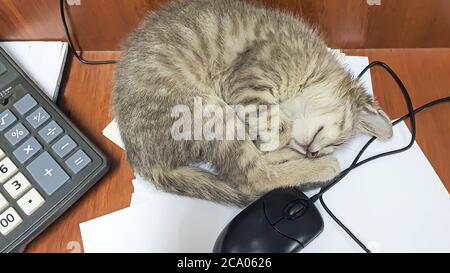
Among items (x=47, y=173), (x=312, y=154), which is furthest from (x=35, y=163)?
(x=312, y=154)

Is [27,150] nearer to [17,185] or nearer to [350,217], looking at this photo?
[17,185]

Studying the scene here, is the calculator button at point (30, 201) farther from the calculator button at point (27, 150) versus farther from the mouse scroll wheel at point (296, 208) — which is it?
the mouse scroll wheel at point (296, 208)

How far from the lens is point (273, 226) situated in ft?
2.00

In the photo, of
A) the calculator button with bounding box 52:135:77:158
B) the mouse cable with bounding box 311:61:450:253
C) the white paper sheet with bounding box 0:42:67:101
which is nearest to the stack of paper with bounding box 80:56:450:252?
the mouse cable with bounding box 311:61:450:253

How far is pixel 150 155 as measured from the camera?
0.71m

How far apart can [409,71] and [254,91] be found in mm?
265

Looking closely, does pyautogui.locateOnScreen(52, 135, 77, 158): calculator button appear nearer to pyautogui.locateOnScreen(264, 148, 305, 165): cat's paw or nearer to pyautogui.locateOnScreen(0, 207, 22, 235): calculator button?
pyautogui.locateOnScreen(0, 207, 22, 235): calculator button

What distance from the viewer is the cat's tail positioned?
26.8 inches

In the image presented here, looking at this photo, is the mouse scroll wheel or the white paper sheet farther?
the white paper sheet

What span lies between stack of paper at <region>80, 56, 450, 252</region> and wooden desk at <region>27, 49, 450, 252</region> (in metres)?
0.02

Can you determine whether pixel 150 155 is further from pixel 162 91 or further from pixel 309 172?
pixel 309 172

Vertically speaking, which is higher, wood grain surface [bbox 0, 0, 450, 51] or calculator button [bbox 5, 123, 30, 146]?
wood grain surface [bbox 0, 0, 450, 51]

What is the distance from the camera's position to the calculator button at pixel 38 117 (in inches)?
25.9

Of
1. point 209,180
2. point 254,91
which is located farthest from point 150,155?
point 254,91
